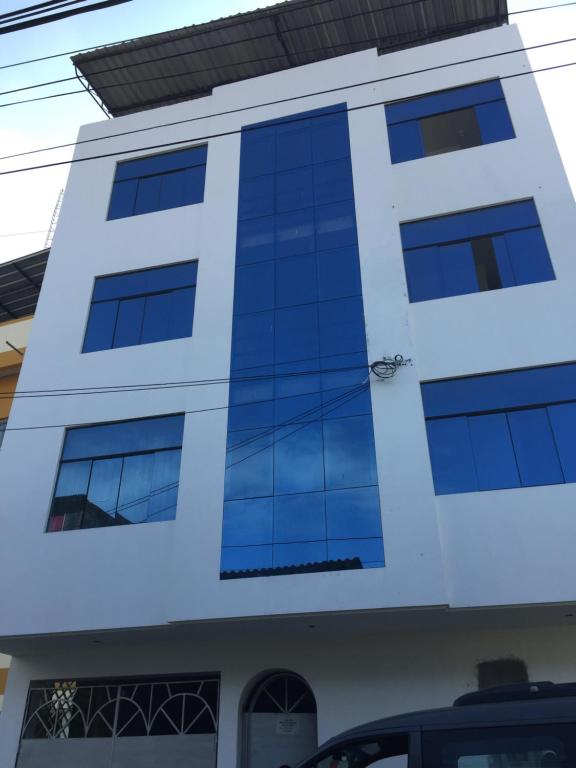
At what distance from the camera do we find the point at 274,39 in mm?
16078

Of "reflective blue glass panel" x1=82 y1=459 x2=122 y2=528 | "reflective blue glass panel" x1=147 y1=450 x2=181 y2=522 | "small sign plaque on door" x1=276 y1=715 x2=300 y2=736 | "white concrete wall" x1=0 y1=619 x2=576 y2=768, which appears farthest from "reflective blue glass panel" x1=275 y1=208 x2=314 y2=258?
"small sign plaque on door" x1=276 y1=715 x2=300 y2=736

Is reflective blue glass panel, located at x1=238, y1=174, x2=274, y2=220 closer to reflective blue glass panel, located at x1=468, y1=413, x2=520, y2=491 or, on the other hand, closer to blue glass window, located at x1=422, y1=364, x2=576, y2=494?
blue glass window, located at x1=422, y1=364, x2=576, y2=494

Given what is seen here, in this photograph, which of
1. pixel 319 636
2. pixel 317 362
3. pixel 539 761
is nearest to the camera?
pixel 539 761

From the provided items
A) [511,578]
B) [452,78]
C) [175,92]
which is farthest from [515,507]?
[175,92]

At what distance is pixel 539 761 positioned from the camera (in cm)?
389

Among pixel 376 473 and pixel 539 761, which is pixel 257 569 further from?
pixel 539 761

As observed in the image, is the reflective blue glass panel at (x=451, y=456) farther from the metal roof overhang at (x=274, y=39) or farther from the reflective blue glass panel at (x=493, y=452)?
the metal roof overhang at (x=274, y=39)

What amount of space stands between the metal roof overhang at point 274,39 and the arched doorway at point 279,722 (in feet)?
50.0

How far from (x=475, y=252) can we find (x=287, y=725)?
9636 millimetres

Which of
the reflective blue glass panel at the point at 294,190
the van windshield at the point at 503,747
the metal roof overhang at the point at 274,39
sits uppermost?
the metal roof overhang at the point at 274,39

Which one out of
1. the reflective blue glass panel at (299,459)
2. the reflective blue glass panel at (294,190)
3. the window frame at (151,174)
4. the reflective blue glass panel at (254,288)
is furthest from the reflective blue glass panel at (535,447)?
the window frame at (151,174)

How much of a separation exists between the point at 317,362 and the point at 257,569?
12.9ft

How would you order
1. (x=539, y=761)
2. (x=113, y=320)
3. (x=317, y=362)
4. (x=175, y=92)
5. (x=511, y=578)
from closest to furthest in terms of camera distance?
(x=539, y=761), (x=511, y=578), (x=317, y=362), (x=113, y=320), (x=175, y=92)

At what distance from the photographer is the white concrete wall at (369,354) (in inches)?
370
